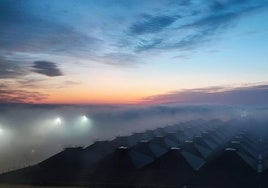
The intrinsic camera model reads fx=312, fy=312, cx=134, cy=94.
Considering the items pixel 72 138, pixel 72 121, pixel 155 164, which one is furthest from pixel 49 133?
pixel 155 164

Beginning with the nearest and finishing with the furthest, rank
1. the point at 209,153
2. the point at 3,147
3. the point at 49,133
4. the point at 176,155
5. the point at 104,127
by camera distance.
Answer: the point at 176,155
the point at 209,153
the point at 3,147
the point at 49,133
the point at 104,127

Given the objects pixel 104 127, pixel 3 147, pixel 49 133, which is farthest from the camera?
pixel 104 127

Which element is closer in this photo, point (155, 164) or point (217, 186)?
point (217, 186)

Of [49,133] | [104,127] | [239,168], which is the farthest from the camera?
Result: [104,127]

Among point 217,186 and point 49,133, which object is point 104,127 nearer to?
point 49,133

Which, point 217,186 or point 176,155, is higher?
point 176,155

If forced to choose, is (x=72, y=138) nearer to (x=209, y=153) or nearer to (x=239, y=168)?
(x=209, y=153)

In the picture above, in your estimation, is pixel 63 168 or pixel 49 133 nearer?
pixel 63 168

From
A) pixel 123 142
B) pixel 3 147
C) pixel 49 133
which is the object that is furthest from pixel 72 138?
pixel 123 142
